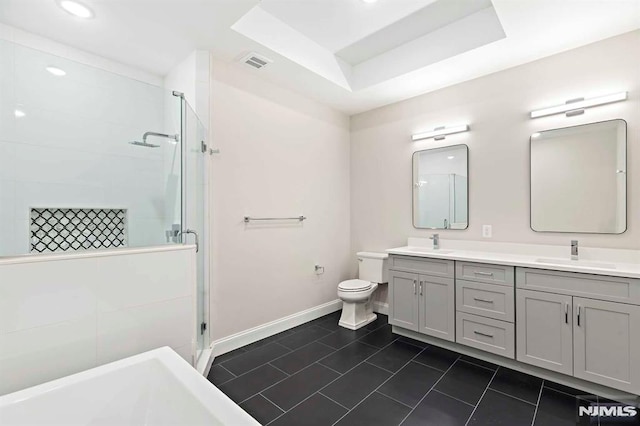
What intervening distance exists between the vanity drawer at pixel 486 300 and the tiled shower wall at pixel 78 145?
2411 millimetres

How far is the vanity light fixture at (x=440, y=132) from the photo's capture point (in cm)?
296

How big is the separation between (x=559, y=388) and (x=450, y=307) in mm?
842

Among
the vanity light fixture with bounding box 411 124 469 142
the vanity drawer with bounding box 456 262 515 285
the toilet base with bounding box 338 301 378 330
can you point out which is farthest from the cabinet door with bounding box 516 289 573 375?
the vanity light fixture with bounding box 411 124 469 142

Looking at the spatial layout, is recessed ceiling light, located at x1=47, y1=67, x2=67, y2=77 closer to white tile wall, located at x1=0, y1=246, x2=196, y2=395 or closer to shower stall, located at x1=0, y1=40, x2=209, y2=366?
shower stall, located at x1=0, y1=40, x2=209, y2=366

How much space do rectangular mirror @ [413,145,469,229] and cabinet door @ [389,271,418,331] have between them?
70cm

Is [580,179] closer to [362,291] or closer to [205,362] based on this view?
[362,291]

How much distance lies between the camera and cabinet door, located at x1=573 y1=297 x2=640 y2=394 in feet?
5.91

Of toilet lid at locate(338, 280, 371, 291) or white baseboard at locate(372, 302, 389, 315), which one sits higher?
toilet lid at locate(338, 280, 371, 291)

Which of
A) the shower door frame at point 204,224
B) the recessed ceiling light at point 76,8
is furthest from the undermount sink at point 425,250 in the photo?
the recessed ceiling light at point 76,8

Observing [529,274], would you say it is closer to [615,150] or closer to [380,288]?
[615,150]

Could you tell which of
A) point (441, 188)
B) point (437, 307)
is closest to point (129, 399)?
point (437, 307)

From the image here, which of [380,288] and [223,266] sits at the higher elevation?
[223,266]

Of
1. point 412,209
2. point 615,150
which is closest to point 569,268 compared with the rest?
point 615,150

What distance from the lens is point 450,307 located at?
258cm
